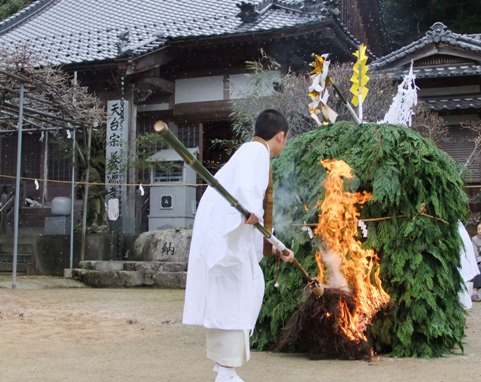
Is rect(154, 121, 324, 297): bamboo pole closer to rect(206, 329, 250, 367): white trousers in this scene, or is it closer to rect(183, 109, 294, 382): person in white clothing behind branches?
rect(183, 109, 294, 382): person in white clothing behind branches

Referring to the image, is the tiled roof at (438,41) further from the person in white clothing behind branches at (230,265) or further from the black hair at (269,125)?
the person in white clothing behind branches at (230,265)

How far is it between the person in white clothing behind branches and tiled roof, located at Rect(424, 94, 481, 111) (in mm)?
11730

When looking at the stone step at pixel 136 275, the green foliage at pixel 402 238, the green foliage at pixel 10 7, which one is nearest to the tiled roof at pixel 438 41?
the stone step at pixel 136 275

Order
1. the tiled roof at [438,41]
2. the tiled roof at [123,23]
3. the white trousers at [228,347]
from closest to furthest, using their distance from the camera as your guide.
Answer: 1. the white trousers at [228,347]
2. the tiled roof at [123,23]
3. the tiled roof at [438,41]

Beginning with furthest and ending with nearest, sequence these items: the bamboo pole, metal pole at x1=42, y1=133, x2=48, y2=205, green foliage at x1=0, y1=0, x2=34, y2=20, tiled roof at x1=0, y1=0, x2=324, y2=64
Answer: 1. green foliage at x1=0, y1=0, x2=34, y2=20
2. metal pole at x1=42, y1=133, x2=48, y2=205
3. tiled roof at x1=0, y1=0, x2=324, y2=64
4. the bamboo pole

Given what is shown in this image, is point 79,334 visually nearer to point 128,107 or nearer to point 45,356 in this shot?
point 45,356

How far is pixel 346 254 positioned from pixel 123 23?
15374 mm

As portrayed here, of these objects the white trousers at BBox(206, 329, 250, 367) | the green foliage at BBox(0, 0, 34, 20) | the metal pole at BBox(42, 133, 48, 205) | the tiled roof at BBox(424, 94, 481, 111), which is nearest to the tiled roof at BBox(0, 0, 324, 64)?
the metal pole at BBox(42, 133, 48, 205)

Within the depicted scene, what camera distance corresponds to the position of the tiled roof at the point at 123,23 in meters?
15.4

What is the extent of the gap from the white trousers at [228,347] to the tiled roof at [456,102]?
12103 millimetres

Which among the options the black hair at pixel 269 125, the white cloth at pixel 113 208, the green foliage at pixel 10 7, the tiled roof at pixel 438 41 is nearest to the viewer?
the black hair at pixel 269 125

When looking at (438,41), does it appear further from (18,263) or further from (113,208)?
(18,263)

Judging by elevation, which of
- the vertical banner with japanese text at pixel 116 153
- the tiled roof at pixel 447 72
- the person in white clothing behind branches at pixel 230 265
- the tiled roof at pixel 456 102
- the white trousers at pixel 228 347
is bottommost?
the white trousers at pixel 228 347

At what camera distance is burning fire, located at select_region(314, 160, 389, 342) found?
→ 5.64 m
